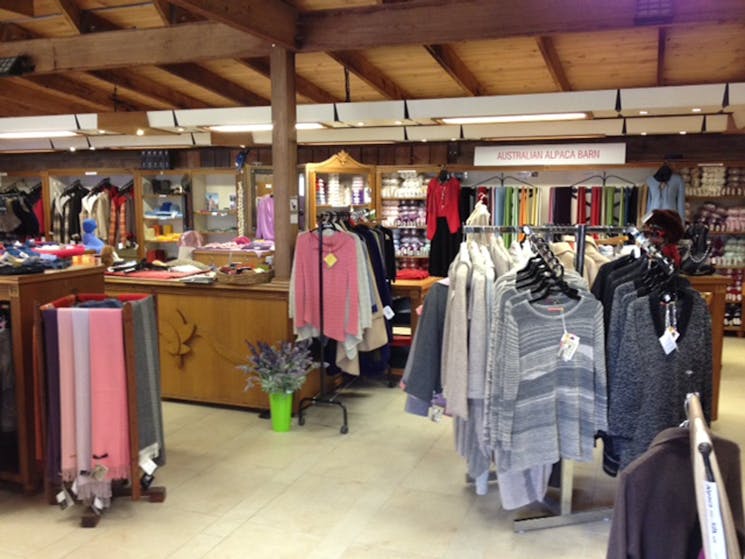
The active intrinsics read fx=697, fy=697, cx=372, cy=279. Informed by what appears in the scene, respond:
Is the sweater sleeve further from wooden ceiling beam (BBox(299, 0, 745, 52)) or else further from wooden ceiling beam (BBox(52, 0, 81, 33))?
wooden ceiling beam (BBox(52, 0, 81, 33))

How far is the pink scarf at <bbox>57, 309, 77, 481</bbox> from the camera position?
135 inches

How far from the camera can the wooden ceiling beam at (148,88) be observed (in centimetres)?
797

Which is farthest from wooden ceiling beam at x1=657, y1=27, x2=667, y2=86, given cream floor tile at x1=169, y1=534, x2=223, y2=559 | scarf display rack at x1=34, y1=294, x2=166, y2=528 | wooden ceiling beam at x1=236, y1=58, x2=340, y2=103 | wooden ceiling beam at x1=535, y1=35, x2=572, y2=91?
cream floor tile at x1=169, y1=534, x2=223, y2=559

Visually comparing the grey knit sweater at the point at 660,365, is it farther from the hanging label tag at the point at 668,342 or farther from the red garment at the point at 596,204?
the red garment at the point at 596,204

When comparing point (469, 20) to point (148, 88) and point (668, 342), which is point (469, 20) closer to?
point (668, 342)

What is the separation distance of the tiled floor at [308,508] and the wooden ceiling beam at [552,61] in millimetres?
3338

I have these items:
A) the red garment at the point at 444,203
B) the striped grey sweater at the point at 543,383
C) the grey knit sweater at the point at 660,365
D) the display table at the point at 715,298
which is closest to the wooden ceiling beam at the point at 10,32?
the red garment at the point at 444,203

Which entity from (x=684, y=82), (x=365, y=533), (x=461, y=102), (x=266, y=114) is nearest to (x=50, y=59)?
(x=266, y=114)

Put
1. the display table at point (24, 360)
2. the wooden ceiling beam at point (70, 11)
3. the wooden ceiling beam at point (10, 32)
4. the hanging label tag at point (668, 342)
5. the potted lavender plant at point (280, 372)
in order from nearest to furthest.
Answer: the hanging label tag at point (668, 342), the display table at point (24, 360), the potted lavender plant at point (280, 372), the wooden ceiling beam at point (70, 11), the wooden ceiling beam at point (10, 32)

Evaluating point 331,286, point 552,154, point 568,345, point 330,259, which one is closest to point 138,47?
point 330,259

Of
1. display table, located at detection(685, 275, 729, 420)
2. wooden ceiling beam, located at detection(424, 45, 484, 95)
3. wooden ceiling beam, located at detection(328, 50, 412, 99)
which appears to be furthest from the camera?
wooden ceiling beam, located at detection(328, 50, 412, 99)

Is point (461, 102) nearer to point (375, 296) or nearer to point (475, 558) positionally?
point (375, 296)

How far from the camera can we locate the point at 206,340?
5422 mm

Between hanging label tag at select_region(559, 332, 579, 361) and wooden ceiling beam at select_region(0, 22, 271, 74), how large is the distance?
3.53 m
